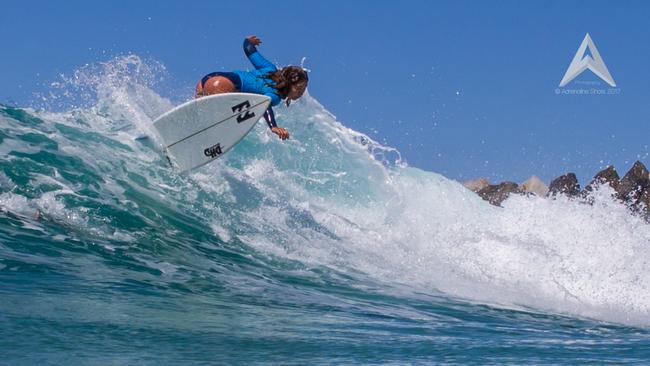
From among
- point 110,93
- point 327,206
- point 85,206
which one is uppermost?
point 110,93

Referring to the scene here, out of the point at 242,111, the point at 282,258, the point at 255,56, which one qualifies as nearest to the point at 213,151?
the point at 242,111

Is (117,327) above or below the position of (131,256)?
below

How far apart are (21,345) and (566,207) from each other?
9483 millimetres

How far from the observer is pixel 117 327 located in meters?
4.02

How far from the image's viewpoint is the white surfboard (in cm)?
842

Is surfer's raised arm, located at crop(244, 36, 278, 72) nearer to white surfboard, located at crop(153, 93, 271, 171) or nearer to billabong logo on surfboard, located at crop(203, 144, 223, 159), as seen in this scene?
white surfboard, located at crop(153, 93, 271, 171)

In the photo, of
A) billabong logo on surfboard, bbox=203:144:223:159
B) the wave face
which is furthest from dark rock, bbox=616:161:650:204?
billabong logo on surfboard, bbox=203:144:223:159

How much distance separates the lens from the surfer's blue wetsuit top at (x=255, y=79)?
8602 millimetres

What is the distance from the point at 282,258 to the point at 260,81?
2131mm

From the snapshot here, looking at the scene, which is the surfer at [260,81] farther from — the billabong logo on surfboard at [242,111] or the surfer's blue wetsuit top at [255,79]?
the billabong logo on surfboard at [242,111]

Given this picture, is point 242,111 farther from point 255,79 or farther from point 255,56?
point 255,56

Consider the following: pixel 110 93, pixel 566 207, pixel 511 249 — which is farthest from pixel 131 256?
pixel 566 207

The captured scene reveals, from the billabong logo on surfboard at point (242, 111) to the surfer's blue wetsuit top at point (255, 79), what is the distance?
0.20m

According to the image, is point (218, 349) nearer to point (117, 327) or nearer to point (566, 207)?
point (117, 327)
